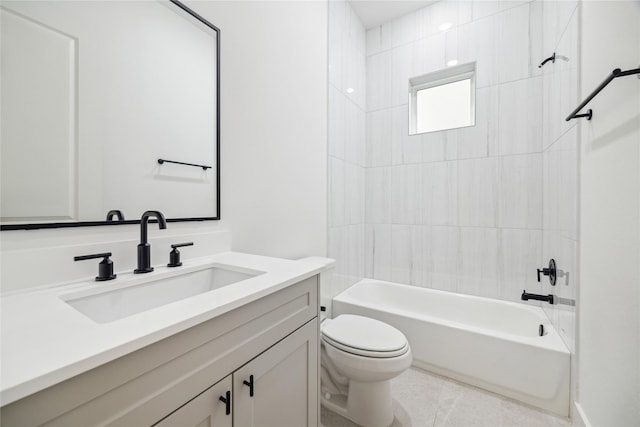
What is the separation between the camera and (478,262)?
2.20 meters

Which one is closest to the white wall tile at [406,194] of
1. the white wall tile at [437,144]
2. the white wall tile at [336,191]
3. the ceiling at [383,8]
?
the white wall tile at [437,144]

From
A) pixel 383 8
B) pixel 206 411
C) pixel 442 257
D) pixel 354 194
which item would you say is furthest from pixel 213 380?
pixel 383 8

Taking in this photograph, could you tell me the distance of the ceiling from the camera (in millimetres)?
2338

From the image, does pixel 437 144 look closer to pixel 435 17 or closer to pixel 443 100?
pixel 443 100

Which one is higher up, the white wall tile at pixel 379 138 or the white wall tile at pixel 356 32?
the white wall tile at pixel 356 32

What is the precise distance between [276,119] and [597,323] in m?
1.80

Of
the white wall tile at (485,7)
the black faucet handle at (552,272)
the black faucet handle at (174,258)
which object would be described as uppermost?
the white wall tile at (485,7)

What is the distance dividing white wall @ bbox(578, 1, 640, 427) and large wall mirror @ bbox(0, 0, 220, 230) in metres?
1.52

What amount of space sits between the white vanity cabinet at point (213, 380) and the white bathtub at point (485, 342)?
107 centimetres

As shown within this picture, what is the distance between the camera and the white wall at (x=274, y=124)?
4.35 ft

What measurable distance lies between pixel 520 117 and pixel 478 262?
1.16m

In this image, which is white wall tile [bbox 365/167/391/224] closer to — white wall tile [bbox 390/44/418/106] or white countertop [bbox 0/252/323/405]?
white wall tile [bbox 390/44/418/106]

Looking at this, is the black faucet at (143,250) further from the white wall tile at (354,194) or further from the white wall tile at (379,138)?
the white wall tile at (379,138)

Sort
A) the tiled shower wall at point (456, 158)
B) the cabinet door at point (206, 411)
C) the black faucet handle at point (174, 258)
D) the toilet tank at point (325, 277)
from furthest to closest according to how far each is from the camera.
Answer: the tiled shower wall at point (456, 158), the toilet tank at point (325, 277), the black faucet handle at point (174, 258), the cabinet door at point (206, 411)
